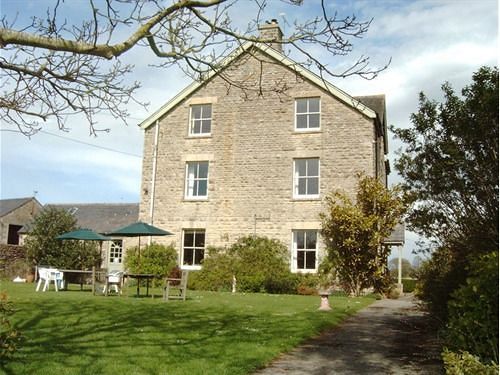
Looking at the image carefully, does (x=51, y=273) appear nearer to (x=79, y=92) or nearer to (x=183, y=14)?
(x=79, y=92)

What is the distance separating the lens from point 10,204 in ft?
135

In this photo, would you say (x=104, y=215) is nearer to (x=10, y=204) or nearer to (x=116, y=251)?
(x=116, y=251)

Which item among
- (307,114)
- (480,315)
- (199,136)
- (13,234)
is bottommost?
(480,315)

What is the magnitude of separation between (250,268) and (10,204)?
26.2m

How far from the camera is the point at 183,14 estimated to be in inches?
Answer: 306

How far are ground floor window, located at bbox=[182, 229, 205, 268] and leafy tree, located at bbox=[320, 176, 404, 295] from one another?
5723 millimetres

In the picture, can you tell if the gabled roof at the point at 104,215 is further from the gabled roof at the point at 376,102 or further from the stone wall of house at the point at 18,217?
the gabled roof at the point at 376,102

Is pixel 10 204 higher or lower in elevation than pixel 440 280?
higher

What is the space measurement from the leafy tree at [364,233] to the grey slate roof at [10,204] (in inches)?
1080

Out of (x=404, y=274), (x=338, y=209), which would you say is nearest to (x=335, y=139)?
(x=338, y=209)

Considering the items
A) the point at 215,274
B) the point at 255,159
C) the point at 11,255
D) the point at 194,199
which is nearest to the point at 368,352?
the point at 215,274

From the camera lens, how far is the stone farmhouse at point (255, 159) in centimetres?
2273

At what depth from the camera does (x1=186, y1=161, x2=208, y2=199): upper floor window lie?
80.8ft

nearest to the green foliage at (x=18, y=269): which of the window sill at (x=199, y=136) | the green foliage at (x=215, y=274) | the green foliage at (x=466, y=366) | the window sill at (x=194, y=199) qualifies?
the window sill at (x=194, y=199)
